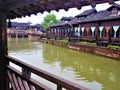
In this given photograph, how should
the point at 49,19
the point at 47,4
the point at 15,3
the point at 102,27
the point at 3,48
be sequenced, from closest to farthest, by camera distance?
1. the point at 47,4
2. the point at 15,3
3. the point at 3,48
4. the point at 102,27
5. the point at 49,19

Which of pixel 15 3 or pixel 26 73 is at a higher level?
pixel 15 3

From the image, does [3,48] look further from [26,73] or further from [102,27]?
[102,27]

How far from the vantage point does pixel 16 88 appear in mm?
3365

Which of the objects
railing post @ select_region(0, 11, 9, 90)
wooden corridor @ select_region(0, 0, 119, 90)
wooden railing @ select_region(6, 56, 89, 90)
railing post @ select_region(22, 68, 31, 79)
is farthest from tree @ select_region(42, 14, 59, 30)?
railing post @ select_region(22, 68, 31, 79)

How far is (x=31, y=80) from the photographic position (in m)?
Answer: 2.71

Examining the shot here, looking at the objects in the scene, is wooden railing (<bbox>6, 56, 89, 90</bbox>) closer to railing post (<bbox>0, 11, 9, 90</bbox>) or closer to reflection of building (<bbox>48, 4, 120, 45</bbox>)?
railing post (<bbox>0, 11, 9, 90</bbox>)

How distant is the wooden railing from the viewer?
6.51 feet

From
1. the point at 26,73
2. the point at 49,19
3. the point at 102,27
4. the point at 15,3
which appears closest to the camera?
the point at 26,73

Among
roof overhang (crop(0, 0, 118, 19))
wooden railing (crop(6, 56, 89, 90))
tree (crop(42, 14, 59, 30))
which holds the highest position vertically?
tree (crop(42, 14, 59, 30))

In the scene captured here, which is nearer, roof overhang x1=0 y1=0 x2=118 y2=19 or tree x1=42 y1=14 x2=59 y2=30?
roof overhang x1=0 y1=0 x2=118 y2=19

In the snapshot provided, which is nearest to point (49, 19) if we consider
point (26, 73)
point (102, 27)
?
point (102, 27)

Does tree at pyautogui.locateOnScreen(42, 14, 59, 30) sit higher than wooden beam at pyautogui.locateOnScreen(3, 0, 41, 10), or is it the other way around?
tree at pyautogui.locateOnScreen(42, 14, 59, 30)

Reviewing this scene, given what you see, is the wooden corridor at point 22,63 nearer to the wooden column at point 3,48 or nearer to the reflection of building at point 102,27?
the wooden column at point 3,48

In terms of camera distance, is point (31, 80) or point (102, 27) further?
point (102, 27)
